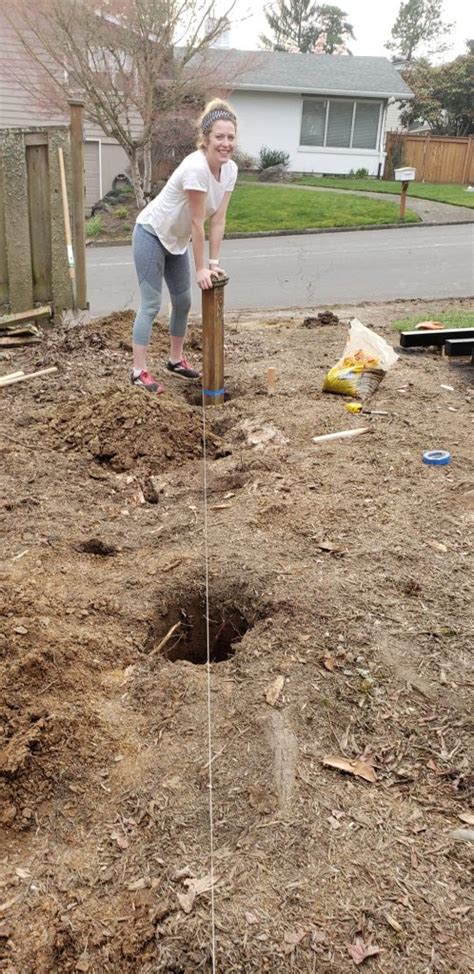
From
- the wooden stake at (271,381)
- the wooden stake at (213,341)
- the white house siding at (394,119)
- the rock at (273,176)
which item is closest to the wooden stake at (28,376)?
the wooden stake at (213,341)

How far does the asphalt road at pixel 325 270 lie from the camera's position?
32.3 ft

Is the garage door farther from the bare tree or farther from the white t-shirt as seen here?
the white t-shirt

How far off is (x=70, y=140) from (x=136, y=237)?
2.40 metres

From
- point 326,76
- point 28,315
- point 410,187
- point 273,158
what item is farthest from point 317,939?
point 326,76

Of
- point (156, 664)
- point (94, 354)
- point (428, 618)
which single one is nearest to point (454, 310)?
point (94, 354)

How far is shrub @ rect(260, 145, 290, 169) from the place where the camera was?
29797 mm

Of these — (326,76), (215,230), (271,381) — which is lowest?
(271,381)

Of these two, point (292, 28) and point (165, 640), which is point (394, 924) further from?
point (292, 28)

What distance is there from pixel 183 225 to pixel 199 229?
299 millimetres

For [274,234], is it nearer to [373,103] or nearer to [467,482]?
[467,482]

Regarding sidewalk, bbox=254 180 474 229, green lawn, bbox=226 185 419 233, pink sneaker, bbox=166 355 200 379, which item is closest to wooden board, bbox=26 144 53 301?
pink sneaker, bbox=166 355 200 379

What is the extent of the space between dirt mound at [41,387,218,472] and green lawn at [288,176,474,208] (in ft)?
62.3

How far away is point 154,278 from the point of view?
5.14m

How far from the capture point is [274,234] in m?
17.4
